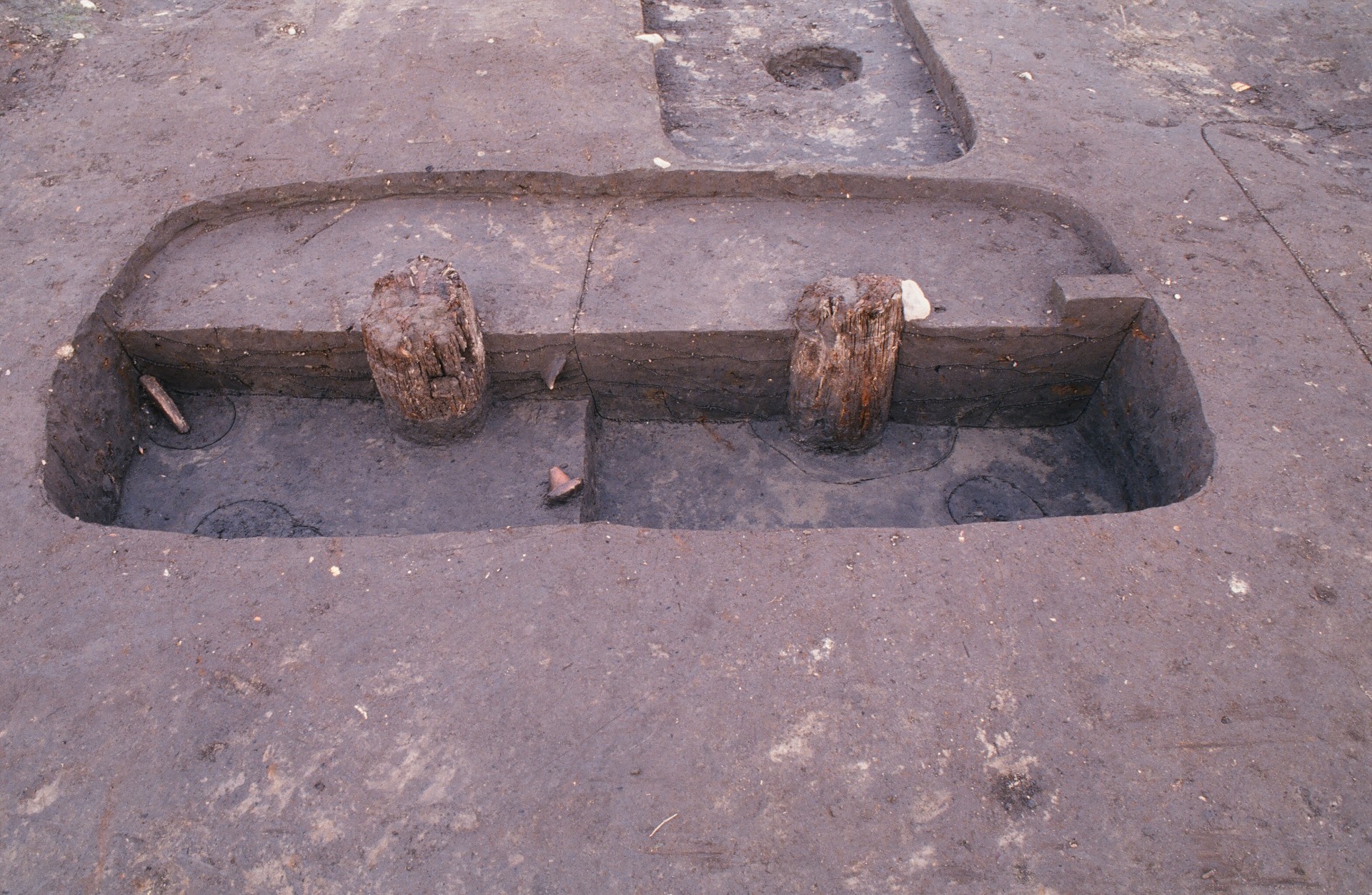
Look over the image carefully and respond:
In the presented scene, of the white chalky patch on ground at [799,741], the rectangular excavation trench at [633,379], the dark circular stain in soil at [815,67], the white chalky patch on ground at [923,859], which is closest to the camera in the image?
the white chalky patch on ground at [923,859]

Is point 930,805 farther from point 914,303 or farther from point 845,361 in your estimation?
point 914,303

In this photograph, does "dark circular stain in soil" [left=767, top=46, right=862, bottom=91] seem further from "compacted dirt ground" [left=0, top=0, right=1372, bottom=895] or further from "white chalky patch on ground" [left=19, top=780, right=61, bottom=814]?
"white chalky patch on ground" [left=19, top=780, right=61, bottom=814]

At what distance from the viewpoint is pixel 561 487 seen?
3.39 meters

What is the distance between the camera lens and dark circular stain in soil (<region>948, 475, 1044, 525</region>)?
3.62 metres

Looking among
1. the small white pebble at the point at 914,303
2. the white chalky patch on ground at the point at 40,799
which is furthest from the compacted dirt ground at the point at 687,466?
the small white pebble at the point at 914,303

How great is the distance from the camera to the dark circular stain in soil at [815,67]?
5734 mm

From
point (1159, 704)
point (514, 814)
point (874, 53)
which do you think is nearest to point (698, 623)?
point (514, 814)

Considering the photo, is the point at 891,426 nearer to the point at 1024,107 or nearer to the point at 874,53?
the point at 1024,107

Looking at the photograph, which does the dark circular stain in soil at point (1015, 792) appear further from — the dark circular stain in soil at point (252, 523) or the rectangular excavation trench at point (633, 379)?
the dark circular stain in soil at point (252, 523)

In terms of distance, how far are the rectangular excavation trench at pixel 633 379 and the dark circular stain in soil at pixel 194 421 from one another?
0.04ft

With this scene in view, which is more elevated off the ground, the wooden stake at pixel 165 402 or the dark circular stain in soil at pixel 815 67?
the dark circular stain in soil at pixel 815 67

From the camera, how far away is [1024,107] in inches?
181

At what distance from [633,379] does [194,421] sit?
1963 mm

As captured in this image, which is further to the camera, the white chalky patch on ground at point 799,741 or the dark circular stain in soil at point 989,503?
the dark circular stain in soil at point 989,503
